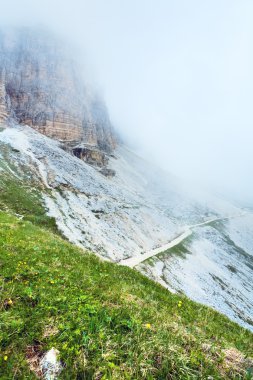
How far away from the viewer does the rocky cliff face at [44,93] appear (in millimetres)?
160950

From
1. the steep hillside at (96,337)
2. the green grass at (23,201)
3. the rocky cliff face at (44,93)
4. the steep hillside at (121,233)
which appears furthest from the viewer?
the rocky cliff face at (44,93)

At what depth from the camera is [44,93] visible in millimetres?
172500

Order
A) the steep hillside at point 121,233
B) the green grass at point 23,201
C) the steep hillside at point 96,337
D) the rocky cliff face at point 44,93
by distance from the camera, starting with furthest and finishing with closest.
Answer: the rocky cliff face at point 44,93
the steep hillside at point 121,233
the green grass at point 23,201
the steep hillside at point 96,337

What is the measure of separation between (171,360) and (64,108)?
18459cm

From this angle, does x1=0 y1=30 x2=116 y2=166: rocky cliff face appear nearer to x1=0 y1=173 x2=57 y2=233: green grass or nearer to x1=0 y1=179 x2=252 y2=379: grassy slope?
x1=0 y1=173 x2=57 y2=233: green grass

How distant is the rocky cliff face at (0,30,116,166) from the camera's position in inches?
6337

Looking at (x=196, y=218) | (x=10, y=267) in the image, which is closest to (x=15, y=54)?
(x=196, y=218)

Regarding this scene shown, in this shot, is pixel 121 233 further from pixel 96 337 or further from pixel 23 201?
pixel 96 337

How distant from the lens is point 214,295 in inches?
2505

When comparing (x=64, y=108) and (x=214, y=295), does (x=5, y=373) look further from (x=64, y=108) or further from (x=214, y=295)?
(x=64, y=108)

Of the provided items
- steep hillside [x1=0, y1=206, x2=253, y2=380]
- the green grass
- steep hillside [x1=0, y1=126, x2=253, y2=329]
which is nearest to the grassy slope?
steep hillside [x1=0, y1=206, x2=253, y2=380]

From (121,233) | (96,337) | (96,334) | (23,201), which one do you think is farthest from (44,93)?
(96,337)

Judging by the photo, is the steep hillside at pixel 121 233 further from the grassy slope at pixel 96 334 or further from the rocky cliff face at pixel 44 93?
the grassy slope at pixel 96 334

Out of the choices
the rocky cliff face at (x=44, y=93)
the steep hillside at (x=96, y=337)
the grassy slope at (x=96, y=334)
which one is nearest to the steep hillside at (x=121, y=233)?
the rocky cliff face at (x=44, y=93)
